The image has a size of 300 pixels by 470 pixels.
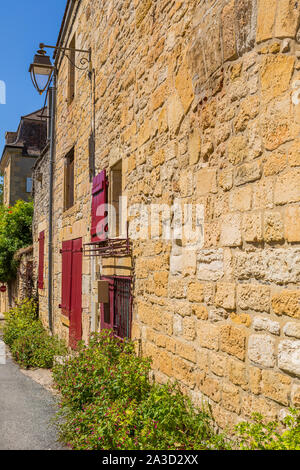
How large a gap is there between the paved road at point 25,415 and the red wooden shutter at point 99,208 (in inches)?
81.9

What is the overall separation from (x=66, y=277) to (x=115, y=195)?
2.88 m

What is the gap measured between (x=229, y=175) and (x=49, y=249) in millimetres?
7183

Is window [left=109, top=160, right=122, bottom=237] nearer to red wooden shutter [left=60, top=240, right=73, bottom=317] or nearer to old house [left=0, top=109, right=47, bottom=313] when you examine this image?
red wooden shutter [left=60, top=240, right=73, bottom=317]

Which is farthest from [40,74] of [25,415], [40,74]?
[25,415]

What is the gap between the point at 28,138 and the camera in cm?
2216

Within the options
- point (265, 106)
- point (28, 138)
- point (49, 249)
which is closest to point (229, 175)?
point (265, 106)

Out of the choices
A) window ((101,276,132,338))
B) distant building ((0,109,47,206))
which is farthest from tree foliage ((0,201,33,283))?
window ((101,276,132,338))

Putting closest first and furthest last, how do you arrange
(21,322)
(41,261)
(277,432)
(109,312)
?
(277,432) < (109,312) < (21,322) < (41,261)

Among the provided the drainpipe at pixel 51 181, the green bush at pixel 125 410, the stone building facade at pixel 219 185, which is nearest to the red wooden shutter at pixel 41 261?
the drainpipe at pixel 51 181

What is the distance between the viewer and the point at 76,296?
7.02 metres

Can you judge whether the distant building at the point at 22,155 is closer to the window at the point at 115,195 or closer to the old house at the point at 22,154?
the old house at the point at 22,154

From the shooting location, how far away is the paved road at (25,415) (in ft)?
12.3

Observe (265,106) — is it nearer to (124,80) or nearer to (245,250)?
(245,250)

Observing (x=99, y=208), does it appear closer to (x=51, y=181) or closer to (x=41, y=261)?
(x=51, y=181)
